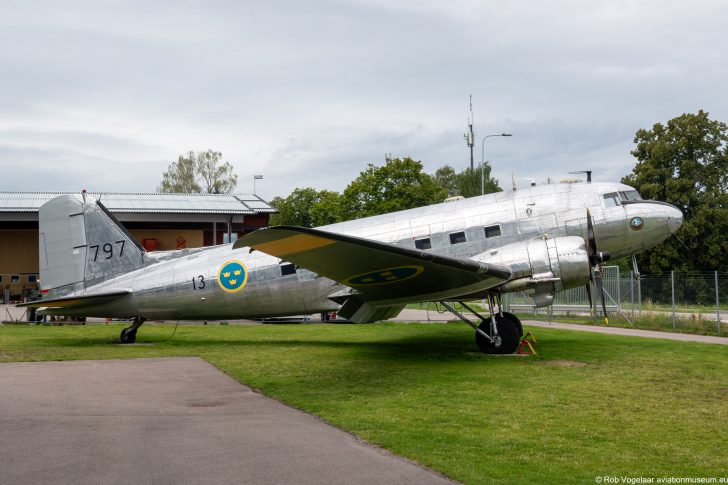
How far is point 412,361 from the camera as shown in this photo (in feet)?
46.4

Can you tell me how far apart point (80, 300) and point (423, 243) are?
8761 mm

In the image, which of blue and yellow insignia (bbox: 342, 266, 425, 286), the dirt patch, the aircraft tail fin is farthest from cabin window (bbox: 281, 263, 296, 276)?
the dirt patch

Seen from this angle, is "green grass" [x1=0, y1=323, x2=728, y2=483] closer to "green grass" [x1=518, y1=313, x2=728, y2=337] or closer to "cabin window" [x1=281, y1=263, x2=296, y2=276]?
"cabin window" [x1=281, y1=263, x2=296, y2=276]

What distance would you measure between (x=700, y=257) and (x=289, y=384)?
134 feet

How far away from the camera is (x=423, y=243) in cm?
1568

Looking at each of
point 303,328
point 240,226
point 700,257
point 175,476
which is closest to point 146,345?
point 303,328

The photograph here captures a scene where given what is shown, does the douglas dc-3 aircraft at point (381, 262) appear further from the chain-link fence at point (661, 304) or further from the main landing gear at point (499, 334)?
the chain-link fence at point (661, 304)

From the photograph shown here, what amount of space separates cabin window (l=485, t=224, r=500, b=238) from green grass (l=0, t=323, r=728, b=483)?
274 cm

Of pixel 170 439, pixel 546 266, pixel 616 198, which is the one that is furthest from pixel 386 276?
pixel 616 198

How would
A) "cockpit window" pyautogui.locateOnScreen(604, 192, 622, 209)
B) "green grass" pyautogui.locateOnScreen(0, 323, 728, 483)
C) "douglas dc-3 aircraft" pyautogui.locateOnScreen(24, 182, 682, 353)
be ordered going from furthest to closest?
"cockpit window" pyautogui.locateOnScreen(604, 192, 622, 209)
"douglas dc-3 aircraft" pyautogui.locateOnScreen(24, 182, 682, 353)
"green grass" pyautogui.locateOnScreen(0, 323, 728, 483)

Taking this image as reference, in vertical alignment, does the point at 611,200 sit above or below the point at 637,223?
above

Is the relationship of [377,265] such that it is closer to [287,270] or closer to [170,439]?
[287,270]

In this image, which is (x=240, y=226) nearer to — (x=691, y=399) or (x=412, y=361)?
(x=412, y=361)

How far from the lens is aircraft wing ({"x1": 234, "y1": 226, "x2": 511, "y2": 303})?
10016 millimetres
